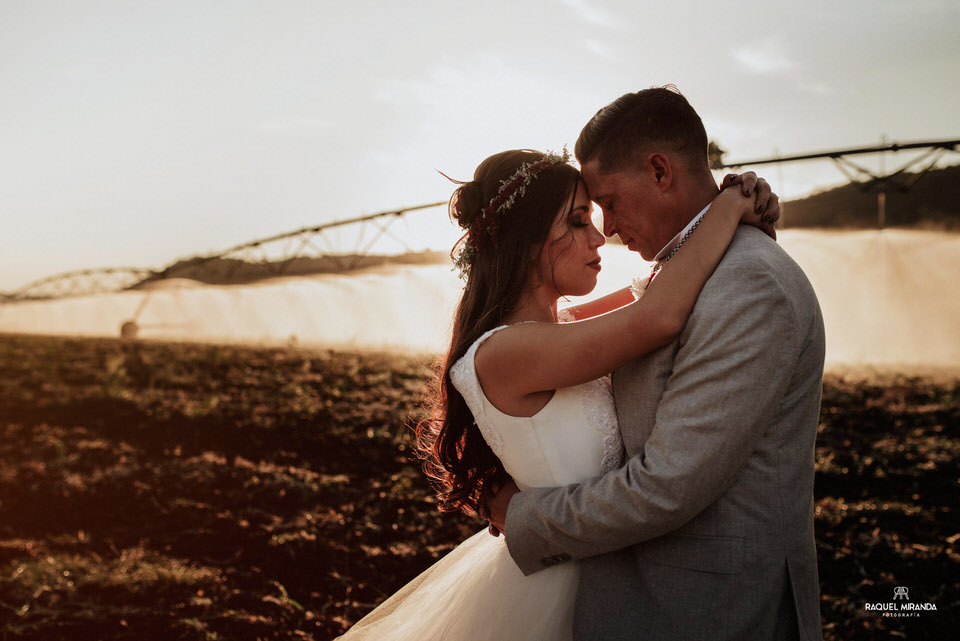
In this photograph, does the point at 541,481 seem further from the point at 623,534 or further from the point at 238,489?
the point at 238,489

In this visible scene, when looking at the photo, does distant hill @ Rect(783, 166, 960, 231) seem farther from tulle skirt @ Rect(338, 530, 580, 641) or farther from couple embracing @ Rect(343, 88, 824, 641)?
tulle skirt @ Rect(338, 530, 580, 641)

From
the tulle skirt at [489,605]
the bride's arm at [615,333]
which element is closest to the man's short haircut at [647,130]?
the bride's arm at [615,333]

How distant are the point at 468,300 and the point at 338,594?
11.8 ft

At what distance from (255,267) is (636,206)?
46.7 ft

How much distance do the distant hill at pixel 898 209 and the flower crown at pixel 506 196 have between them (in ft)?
39.0

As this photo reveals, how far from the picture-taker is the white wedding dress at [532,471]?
2.32m

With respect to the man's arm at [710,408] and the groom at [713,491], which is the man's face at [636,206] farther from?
the man's arm at [710,408]

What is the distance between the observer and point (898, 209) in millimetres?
17312

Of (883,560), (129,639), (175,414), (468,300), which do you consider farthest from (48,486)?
(883,560)

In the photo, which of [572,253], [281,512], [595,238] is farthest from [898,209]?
[572,253]

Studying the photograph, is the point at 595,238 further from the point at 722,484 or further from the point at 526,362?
the point at 722,484

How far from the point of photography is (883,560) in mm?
5336
